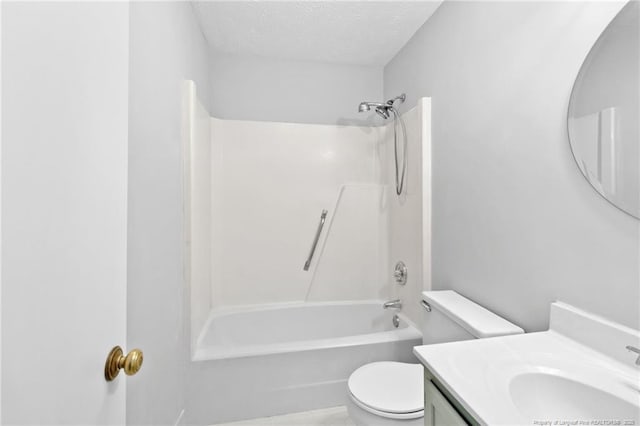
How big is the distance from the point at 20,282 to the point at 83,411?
285mm

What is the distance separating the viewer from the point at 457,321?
1.31m

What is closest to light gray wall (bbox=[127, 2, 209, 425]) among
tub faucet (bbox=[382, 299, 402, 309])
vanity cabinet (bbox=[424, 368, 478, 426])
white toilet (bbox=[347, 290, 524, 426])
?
white toilet (bbox=[347, 290, 524, 426])

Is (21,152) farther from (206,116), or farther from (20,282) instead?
(206,116)

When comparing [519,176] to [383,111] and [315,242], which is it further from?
[315,242]

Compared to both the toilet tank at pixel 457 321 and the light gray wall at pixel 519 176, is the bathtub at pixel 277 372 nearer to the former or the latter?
the toilet tank at pixel 457 321

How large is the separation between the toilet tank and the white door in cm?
120

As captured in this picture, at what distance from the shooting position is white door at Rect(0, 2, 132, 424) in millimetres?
376

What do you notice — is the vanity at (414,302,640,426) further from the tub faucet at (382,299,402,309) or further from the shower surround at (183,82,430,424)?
the tub faucet at (382,299,402,309)

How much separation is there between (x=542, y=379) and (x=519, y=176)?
2.54 feet

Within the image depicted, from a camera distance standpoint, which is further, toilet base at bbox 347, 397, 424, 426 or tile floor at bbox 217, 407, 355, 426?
tile floor at bbox 217, 407, 355, 426

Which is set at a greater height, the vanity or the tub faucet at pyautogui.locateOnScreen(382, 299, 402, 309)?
the vanity

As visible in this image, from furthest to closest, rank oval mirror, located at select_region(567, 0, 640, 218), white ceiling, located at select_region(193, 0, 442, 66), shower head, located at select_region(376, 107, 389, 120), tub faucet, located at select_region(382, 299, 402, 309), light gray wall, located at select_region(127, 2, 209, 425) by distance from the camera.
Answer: shower head, located at select_region(376, 107, 389, 120)
tub faucet, located at select_region(382, 299, 402, 309)
white ceiling, located at select_region(193, 0, 442, 66)
light gray wall, located at select_region(127, 2, 209, 425)
oval mirror, located at select_region(567, 0, 640, 218)

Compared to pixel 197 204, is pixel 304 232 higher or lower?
lower

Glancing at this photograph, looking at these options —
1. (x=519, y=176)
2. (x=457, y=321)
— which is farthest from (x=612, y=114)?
(x=457, y=321)
